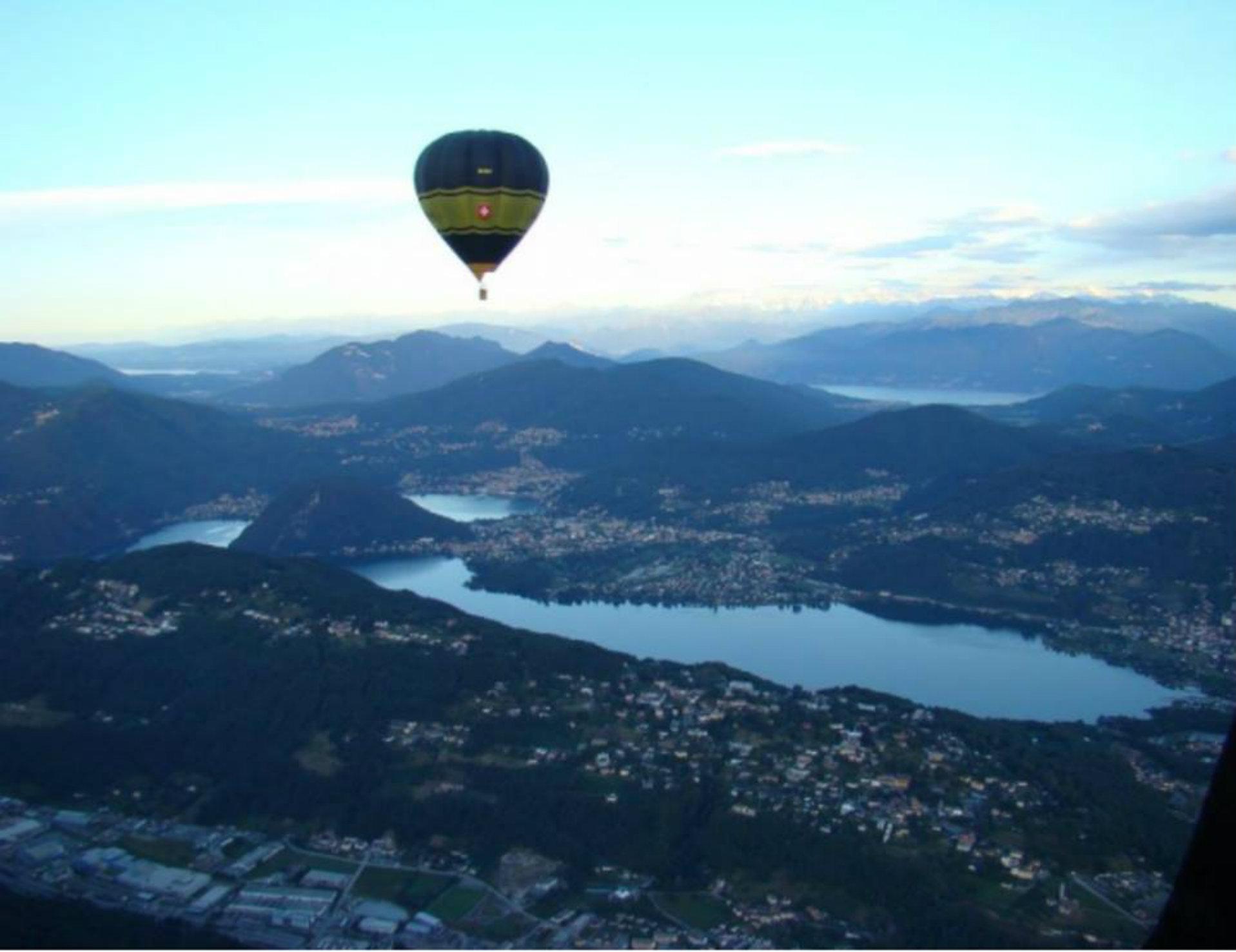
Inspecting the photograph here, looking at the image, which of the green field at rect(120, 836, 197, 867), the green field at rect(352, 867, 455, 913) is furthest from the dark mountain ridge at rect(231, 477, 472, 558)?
the green field at rect(352, 867, 455, 913)

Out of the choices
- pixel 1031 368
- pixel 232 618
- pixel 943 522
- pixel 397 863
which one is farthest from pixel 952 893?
pixel 1031 368

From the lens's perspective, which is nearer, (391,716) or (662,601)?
(391,716)

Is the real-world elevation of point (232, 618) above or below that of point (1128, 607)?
above

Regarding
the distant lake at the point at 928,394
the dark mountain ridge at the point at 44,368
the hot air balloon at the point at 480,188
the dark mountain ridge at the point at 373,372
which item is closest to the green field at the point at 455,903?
the hot air balloon at the point at 480,188

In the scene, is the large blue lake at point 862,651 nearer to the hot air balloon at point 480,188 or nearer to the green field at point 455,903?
the green field at point 455,903

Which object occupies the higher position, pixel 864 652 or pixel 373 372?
pixel 373 372

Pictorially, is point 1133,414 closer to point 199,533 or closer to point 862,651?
point 862,651

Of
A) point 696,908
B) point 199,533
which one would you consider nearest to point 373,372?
point 199,533

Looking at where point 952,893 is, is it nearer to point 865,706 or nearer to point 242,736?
point 865,706
